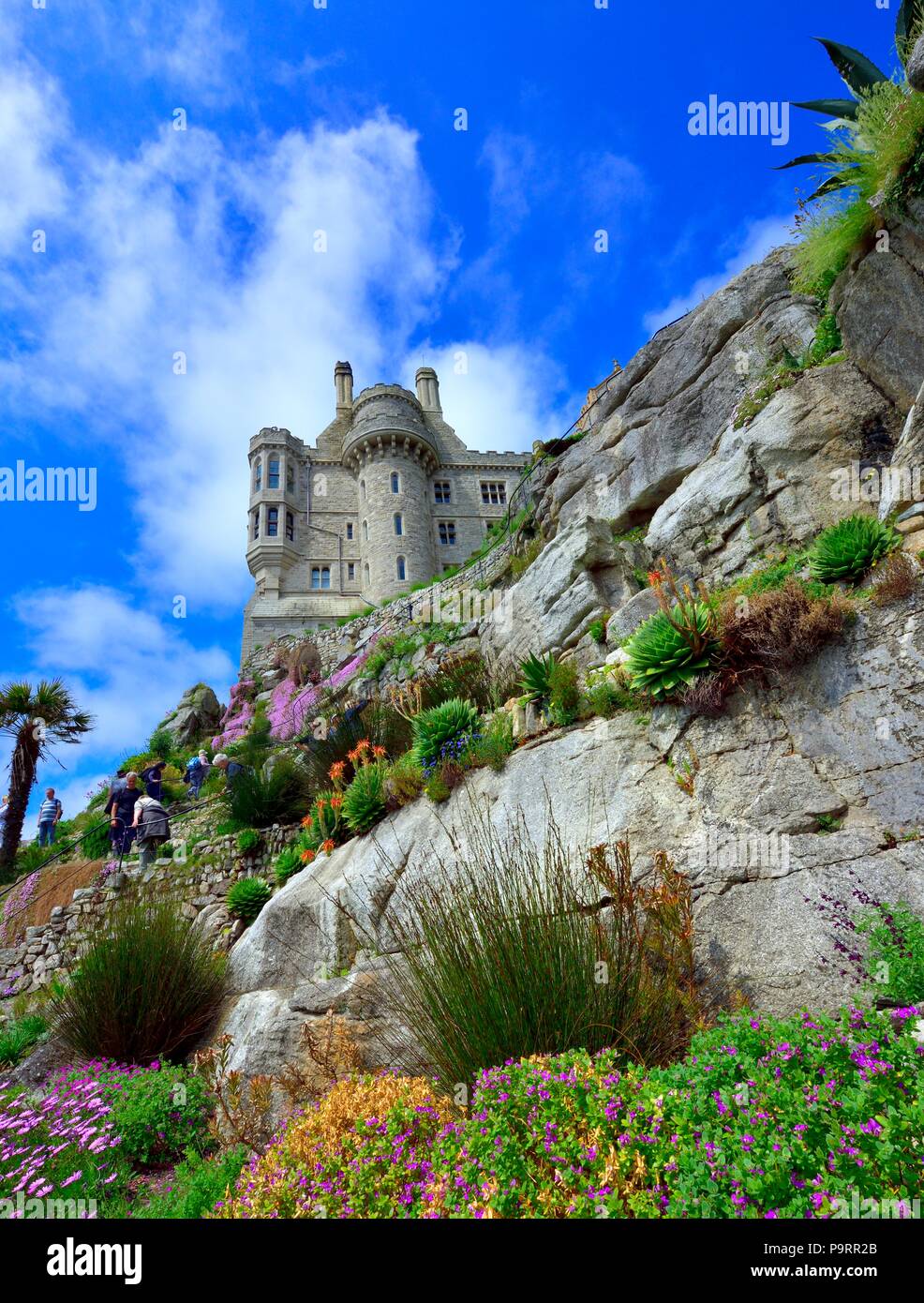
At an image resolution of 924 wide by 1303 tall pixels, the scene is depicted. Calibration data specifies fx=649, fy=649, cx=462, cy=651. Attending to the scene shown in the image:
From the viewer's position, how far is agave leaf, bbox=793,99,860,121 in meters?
9.42

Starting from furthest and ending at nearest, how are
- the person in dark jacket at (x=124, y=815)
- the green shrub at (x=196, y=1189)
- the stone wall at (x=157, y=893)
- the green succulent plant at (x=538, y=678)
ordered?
the person in dark jacket at (x=124, y=815) < the stone wall at (x=157, y=893) < the green succulent plant at (x=538, y=678) < the green shrub at (x=196, y=1189)

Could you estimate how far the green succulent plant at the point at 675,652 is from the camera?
20.4 ft

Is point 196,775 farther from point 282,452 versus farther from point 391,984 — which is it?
point 282,452

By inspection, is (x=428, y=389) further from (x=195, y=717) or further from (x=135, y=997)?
(x=135, y=997)

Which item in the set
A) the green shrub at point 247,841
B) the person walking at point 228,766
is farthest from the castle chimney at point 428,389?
the green shrub at point 247,841

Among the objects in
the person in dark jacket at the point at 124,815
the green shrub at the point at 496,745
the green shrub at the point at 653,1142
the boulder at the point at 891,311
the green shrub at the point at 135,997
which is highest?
the boulder at the point at 891,311

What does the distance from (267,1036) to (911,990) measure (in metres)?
5.06

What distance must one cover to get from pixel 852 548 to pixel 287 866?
8397 millimetres

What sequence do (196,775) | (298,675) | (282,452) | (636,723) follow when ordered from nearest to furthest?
(636,723)
(196,775)
(298,675)
(282,452)

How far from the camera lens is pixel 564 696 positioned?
24.3ft

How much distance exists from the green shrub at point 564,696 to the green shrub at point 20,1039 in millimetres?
7058

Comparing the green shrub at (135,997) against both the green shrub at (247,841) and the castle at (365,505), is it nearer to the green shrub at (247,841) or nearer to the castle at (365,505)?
the green shrub at (247,841)
